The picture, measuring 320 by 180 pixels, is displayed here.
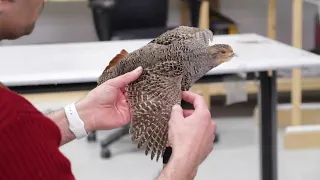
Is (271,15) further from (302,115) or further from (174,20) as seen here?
(174,20)

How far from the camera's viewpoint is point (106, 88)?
117cm

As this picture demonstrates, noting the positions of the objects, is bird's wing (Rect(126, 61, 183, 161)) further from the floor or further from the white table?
the floor

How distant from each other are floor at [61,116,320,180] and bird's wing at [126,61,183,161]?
156 cm

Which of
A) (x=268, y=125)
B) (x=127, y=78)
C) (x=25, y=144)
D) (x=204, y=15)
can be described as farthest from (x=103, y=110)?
(x=204, y=15)

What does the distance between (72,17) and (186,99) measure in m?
2.89

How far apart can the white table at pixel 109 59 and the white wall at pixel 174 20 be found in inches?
67.6

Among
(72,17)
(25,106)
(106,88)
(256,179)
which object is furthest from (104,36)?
(25,106)

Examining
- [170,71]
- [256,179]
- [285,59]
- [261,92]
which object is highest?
[170,71]

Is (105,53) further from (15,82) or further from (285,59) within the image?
(285,59)

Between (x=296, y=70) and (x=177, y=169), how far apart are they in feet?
7.41

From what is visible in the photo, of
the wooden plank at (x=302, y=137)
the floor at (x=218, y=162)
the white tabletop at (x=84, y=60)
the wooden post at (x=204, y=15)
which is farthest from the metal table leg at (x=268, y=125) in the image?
the wooden post at (x=204, y=15)

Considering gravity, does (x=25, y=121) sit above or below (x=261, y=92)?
above

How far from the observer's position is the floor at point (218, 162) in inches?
109

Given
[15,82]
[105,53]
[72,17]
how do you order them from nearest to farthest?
1. [15,82]
2. [105,53]
3. [72,17]
